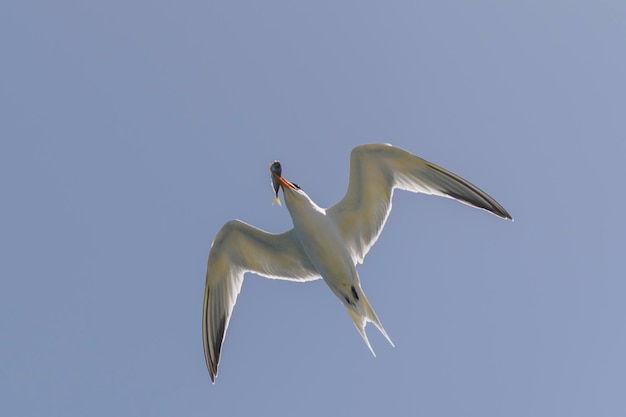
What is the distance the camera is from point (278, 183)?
13953 millimetres

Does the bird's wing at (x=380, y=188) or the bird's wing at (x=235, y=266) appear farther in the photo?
the bird's wing at (x=235, y=266)

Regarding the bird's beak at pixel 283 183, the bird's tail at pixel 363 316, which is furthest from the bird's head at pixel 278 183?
the bird's tail at pixel 363 316

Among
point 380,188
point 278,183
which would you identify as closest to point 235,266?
point 278,183

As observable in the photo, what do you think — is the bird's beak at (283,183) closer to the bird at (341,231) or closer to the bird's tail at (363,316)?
the bird at (341,231)

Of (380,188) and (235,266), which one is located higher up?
(380,188)

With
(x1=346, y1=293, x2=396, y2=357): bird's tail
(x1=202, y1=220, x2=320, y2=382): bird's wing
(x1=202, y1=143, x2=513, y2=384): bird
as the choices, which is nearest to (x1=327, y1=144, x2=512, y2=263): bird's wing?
(x1=202, y1=143, x2=513, y2=384): bird

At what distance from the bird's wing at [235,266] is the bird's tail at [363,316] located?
1.05m

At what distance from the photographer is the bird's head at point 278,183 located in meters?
13.8

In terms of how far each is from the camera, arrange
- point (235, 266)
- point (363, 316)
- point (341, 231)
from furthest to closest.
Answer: point (235, 266) → point (341, 231) → point (363, 316)

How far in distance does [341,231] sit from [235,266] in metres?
2.08

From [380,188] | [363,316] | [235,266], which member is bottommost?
[363,316]

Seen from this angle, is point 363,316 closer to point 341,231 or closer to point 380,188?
point 341,231

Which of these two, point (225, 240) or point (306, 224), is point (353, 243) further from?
point (225, 240)

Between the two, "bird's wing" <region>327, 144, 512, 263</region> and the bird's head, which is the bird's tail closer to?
"bird's wing" <region>327, 144, 512, 263</region>
